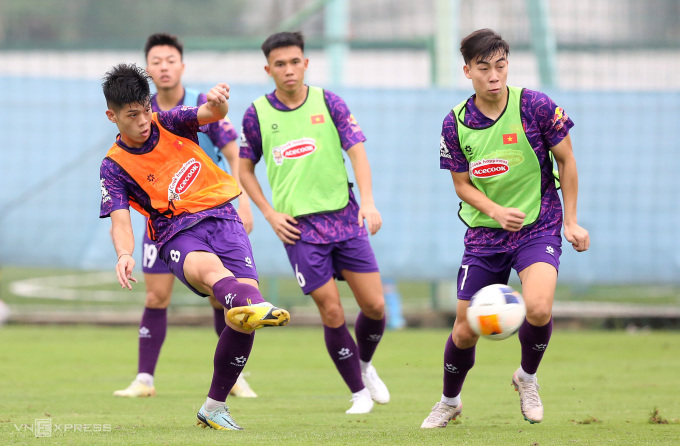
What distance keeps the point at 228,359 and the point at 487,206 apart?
1696 mm

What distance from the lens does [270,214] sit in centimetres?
710

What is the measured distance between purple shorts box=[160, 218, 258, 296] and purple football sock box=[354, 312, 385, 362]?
1844 mm

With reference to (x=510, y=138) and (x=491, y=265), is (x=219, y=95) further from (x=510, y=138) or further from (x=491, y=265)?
(x=491, y=265)

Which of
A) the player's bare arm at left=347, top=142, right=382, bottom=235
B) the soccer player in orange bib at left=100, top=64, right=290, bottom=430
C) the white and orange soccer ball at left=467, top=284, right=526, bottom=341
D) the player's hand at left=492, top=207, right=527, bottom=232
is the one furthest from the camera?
the player's bare arm at left=347, top=142, right=382, bottom=235

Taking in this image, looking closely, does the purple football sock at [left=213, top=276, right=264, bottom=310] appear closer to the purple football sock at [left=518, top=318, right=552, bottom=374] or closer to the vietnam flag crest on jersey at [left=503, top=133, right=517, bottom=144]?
the purple football sock at [left=518, top=318, right=552, bottom=374]

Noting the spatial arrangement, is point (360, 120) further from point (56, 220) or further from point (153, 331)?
point (153, 331)

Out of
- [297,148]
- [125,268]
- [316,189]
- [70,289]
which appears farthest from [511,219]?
[70,289]

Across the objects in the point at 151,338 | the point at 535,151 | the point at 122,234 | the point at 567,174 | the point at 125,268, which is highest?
the point at 535,151

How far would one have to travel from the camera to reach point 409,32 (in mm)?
14125

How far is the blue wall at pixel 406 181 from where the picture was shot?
1306 centimetres

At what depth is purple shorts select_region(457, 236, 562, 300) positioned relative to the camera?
5.89m

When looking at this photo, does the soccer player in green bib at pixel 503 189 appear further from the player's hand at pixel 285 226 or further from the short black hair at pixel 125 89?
the short black hair at pixel 125 89

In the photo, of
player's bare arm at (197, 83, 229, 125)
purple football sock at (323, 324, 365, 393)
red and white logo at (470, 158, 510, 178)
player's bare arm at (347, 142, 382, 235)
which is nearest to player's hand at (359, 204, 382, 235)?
player's bare arm at (347, 142, 382, 235)

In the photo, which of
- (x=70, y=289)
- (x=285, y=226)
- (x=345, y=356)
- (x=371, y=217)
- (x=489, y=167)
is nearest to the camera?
(x=489, y=167)
